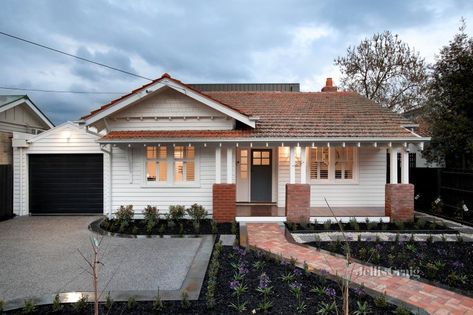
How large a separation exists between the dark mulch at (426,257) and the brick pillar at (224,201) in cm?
281

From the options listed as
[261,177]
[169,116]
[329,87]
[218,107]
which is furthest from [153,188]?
[329,87]

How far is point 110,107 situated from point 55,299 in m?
6.41

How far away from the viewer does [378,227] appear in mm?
7484

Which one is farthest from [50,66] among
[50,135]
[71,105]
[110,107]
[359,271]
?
[359,271]

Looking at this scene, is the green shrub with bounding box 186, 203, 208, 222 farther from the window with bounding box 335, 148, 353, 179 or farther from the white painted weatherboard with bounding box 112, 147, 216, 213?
the window with bounding box 335, 148, 353, 179

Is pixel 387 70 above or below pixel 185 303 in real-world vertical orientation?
above

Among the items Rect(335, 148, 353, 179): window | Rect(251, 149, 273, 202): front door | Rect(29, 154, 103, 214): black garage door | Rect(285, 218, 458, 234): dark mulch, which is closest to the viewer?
Rect(285, 218, 458, 234): dark mulch

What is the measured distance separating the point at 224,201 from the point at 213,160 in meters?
1.68

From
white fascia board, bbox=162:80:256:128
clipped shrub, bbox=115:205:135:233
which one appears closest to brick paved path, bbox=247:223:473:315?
white fascia board, bbox=162:80:256:128

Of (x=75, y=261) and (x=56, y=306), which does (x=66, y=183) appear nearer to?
(x=75, y=261)

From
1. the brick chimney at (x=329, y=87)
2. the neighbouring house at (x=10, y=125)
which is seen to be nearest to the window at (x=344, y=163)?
the brick chimney at (x=329, y=87)

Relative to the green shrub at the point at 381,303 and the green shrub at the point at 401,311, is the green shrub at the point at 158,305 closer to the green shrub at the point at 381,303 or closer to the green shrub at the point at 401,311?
the green shrub at the point at 381,303

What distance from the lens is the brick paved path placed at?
11.5 feet

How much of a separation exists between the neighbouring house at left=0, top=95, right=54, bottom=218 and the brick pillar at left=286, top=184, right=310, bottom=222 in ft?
31.9
